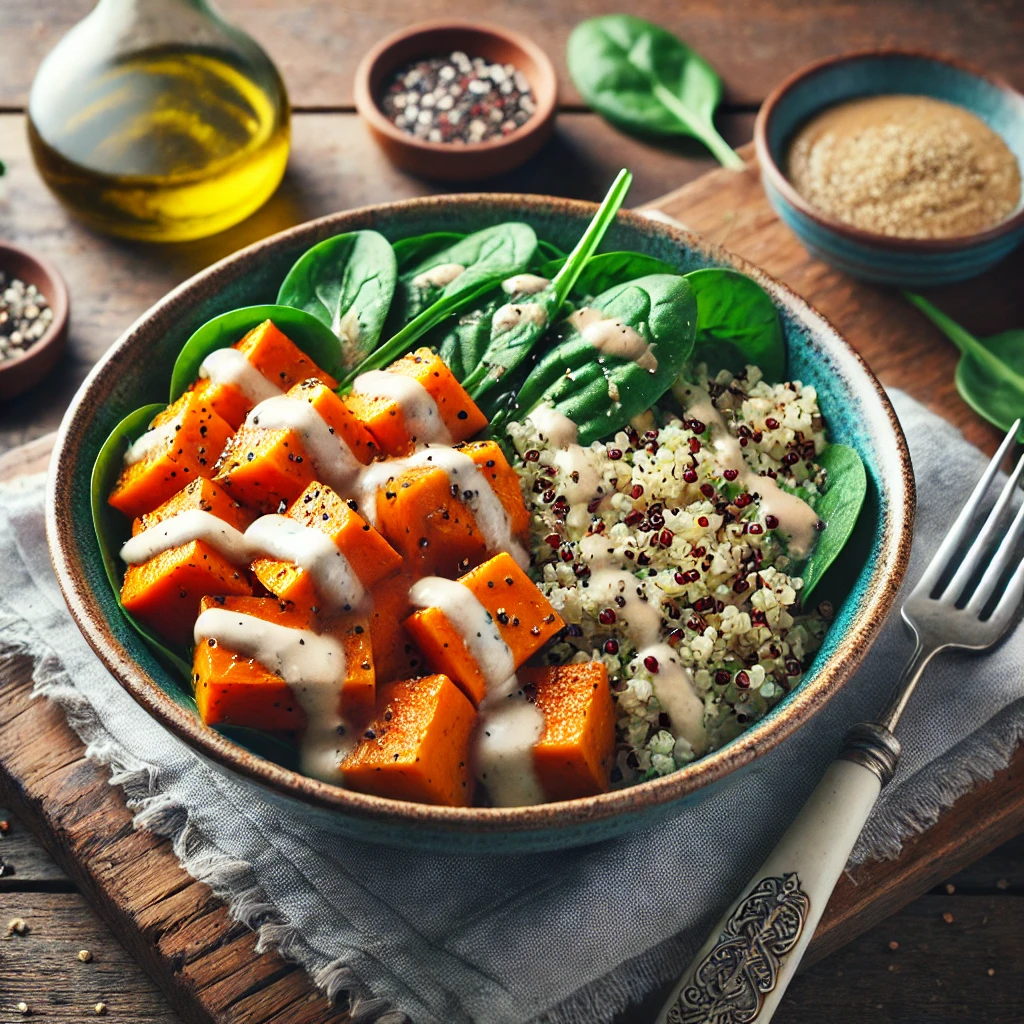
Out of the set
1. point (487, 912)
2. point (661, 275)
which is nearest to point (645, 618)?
point (487, 912)

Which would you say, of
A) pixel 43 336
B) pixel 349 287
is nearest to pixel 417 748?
pixel 349 287

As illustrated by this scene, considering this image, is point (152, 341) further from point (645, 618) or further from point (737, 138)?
point (737, 138)

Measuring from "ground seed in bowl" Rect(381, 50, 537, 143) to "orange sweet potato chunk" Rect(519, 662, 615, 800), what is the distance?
178cm

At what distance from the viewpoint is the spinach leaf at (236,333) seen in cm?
203

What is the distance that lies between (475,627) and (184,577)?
422 mm

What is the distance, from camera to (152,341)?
2074 millimetres

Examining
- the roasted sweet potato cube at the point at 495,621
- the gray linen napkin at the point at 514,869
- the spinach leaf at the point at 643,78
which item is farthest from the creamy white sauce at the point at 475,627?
the spinach leaf at the point at 643,78

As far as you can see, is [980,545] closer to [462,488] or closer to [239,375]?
[462,488]

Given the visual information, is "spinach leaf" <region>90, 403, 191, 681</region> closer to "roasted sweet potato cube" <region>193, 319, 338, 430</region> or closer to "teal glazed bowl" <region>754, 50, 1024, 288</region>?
"roasted sweet potato cube" <region>193, 319, 338, 430</region>

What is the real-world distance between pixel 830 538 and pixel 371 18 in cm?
233

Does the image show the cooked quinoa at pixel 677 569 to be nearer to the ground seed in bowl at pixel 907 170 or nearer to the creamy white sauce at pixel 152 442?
the creamy white sauce at pixel 152 442

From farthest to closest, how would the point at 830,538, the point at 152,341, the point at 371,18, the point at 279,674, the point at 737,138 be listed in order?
the point at 371,18
the point at 737,138
the point at 152,341
the point at 830,538
the point at 279,674

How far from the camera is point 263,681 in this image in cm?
162

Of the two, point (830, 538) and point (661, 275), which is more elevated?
point (661, 275)
